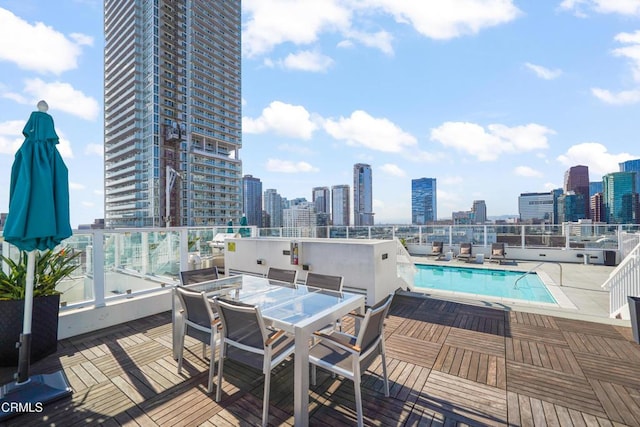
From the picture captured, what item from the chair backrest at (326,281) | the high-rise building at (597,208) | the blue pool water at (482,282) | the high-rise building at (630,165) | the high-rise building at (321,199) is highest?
the high-rise building at (630,165)

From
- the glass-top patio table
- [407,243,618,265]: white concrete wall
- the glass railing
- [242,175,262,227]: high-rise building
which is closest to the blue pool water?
[407,243,618,265]: white concrete wall

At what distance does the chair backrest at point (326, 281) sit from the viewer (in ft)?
9.86

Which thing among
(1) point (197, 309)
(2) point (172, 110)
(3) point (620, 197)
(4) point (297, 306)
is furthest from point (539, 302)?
(2) point (172, 110)

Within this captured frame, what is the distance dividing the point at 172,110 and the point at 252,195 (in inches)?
1193

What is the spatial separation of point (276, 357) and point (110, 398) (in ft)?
4.65

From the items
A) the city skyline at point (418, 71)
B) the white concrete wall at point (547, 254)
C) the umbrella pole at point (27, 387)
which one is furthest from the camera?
the white concrete wall at point (547, 254)

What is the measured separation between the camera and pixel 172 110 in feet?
148

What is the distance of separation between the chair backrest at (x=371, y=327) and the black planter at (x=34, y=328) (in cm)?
321

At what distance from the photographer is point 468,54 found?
819cm

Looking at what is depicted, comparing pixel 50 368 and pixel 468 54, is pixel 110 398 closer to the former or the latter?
pixel 50 368

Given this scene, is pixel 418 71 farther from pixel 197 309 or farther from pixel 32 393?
pixel 32 393

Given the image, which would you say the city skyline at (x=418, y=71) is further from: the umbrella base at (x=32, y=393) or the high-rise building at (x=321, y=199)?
the high-rise building at (x=321, y=199)

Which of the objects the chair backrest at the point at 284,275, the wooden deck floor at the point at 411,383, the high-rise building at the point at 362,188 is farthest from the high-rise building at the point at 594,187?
the chair backrest at the point at 284,275

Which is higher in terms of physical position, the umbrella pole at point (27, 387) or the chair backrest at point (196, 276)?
the chair backrest at point (196, 276)
